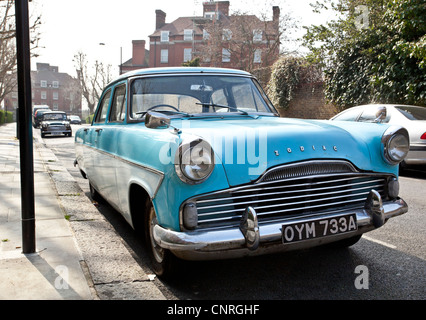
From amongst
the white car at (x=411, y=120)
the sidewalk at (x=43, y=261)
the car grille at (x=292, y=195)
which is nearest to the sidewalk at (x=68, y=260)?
the sidewalk at (x=43, y=261)

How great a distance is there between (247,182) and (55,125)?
23.0 m

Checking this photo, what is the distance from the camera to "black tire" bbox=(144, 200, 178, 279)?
2.74 meters

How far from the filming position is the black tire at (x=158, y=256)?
274 centimetres

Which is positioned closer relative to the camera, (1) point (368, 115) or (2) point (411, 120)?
(2) point (411, 120)

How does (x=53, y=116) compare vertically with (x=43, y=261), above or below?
above

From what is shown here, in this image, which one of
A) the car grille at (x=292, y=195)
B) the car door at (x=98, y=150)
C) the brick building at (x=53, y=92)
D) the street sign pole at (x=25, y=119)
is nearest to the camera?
the car grille at (x=292, y=195)

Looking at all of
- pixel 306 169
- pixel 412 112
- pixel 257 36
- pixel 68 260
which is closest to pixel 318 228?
pixel 306 169

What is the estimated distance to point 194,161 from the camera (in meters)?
2.36

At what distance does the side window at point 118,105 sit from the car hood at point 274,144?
41.2 inches

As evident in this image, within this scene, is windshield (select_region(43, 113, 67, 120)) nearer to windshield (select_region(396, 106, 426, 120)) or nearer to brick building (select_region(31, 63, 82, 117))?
windshield (select_region(396, 106, 426, 120))

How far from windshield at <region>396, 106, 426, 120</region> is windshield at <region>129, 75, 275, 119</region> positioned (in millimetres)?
5721

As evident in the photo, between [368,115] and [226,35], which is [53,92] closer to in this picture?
[226,35]

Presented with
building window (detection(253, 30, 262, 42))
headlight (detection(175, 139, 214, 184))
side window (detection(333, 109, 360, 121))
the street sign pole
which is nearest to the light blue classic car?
headlight (detection(175, 139, 214, 184))

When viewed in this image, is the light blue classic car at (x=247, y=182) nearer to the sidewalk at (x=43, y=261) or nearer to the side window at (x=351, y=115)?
the sidewalk at (x=43, y=261)
